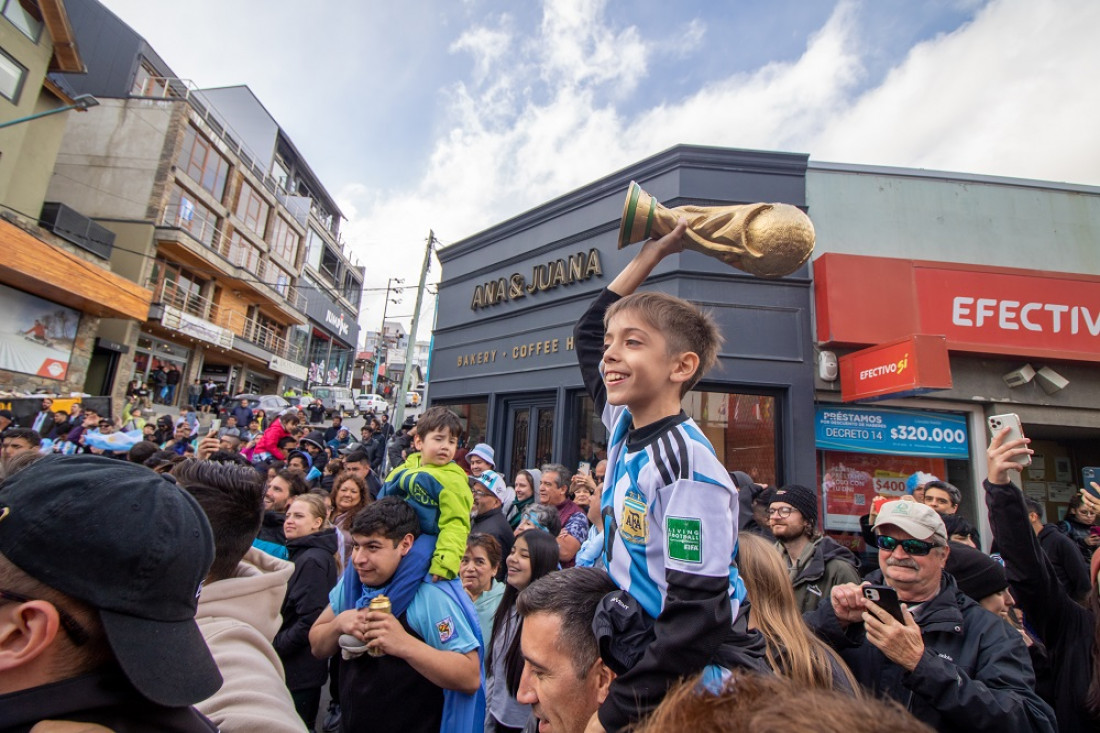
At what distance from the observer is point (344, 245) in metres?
47.6

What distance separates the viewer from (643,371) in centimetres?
179

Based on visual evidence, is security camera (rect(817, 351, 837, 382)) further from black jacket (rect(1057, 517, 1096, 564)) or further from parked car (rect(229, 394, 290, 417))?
parked car (rect(229, 394, 290, 417))

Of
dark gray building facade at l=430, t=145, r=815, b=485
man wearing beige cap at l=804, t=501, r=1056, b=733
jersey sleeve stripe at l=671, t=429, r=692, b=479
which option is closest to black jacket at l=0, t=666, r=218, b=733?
jersey sleeve stripe at l=671, t=429, r=692, b=479

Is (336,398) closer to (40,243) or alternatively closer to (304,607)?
(40,243)

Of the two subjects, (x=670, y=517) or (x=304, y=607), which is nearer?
(x=670, y=517)

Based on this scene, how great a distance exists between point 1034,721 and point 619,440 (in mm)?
1931

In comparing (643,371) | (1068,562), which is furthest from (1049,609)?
(643,371)

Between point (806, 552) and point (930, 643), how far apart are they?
1.44 meters

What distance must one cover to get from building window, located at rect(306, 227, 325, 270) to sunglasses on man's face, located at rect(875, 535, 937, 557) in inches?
1670

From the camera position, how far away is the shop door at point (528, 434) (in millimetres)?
10750

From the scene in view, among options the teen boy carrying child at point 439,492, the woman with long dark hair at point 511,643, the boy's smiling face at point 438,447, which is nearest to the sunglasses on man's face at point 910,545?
the woman with long dark hair at point 511,643

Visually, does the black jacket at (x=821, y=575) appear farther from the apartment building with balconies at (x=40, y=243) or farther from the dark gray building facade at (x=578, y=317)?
the apartment building with balconies at (x=40, y=243)

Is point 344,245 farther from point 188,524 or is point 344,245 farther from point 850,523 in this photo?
point 188,524

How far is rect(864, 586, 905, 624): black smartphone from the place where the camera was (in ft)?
6.60
